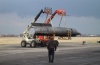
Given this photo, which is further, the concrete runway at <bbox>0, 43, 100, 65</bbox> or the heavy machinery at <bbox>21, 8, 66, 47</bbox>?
the heavy machinery at <bbox>21, 8, 66, 47</bbox>

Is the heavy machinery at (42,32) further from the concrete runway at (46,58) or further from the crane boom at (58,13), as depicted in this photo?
the concrete runway at (46,58)

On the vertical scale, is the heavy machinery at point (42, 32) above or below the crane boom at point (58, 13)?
below

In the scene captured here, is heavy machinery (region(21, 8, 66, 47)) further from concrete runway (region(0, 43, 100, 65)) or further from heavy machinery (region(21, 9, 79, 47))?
concrete runway (region(0, 43, 100, 65))

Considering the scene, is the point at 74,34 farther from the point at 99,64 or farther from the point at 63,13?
the point at 99,64

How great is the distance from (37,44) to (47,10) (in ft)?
19.8

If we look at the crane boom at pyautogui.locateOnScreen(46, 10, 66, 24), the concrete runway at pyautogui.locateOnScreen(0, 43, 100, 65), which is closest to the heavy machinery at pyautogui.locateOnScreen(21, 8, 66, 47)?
the crane boom at pyautogui.locateOnScreen(46, 10, 66, 24)

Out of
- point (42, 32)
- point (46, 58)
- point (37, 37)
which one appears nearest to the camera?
point (46, 58)

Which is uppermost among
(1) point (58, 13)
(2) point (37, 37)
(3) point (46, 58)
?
(1) point (58, 13)

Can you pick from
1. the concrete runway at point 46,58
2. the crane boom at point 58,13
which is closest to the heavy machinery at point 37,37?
the crane boom at point 58,13

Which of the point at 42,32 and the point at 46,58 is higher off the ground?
the point at 42,32

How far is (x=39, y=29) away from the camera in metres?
42.4

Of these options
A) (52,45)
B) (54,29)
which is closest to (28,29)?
(54,29)

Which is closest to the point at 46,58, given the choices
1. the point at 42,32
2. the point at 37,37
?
the point at 42,32

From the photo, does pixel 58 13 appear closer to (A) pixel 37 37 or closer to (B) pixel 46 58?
(A) pixel 37 37
